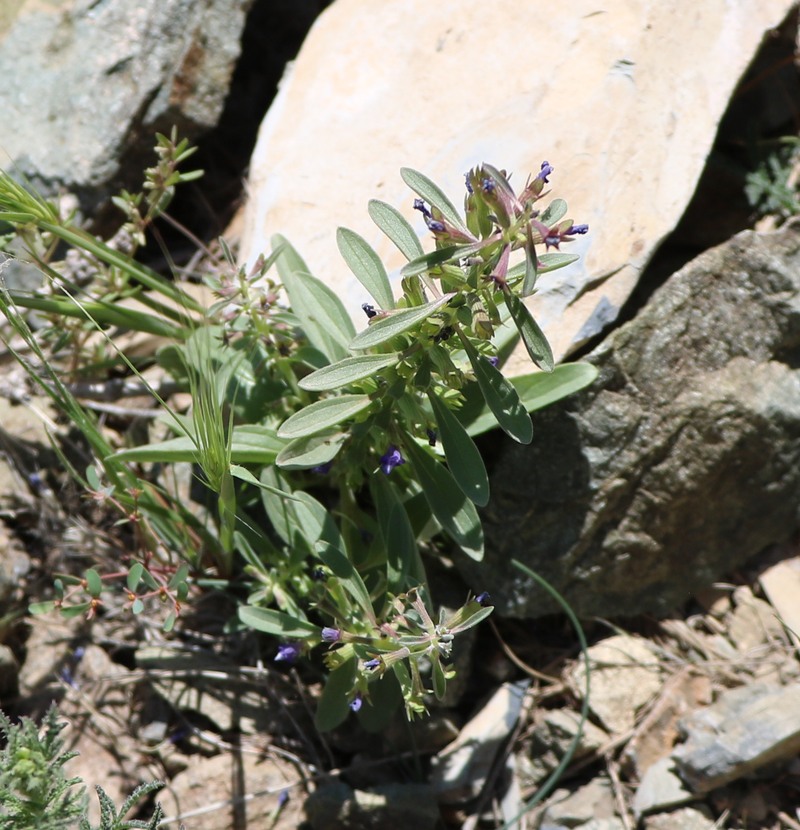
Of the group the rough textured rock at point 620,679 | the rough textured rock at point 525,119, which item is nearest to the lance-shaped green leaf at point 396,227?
the rough textured rock at point 525,119

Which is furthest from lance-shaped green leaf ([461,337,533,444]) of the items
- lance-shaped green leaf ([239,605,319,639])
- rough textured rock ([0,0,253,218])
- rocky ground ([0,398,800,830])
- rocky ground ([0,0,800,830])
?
rough textured rock ([0,0,253,218])

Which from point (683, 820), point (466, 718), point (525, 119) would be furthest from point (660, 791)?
point (525, 119)

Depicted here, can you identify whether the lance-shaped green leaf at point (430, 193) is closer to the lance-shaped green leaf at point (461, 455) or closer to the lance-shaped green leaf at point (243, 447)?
the lance-shaped green leaf at point (461, 455)

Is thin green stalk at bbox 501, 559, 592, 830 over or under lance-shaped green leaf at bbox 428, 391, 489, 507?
under

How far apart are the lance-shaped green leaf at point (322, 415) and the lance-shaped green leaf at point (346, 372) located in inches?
4.8

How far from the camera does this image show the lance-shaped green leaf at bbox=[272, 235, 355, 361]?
277cm

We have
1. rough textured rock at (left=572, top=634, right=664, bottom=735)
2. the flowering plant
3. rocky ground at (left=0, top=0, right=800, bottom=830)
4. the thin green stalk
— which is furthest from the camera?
rough textured rock at (left=572, top=634, right=664, bottom=735)

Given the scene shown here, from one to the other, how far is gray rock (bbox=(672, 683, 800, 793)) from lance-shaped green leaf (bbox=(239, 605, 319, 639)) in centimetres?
128

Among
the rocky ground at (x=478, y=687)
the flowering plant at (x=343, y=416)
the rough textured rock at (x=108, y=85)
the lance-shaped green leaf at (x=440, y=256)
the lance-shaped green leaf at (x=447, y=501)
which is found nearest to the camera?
the lance-shaped green leaf at (x=440, y=256)

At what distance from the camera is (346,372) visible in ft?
7.77

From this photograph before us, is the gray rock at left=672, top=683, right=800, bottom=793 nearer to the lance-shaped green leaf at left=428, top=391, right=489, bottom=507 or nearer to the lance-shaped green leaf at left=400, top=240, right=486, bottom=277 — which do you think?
the lance-shaped green leaf at left=428, top=391, right=489, bottom=507

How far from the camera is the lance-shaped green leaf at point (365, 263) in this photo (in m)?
→ 2.57

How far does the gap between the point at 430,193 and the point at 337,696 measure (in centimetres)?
146

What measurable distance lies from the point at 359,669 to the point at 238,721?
82 cm
